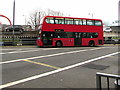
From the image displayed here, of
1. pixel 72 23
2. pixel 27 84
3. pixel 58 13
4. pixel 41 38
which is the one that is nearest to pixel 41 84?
pixel 27 84

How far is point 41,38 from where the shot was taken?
17.1 m

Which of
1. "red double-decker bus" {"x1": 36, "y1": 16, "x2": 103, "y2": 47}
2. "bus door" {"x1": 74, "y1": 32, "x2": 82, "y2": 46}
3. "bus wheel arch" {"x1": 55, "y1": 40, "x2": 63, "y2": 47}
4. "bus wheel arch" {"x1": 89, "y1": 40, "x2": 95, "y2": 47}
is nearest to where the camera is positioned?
"red double-decker bus" {"x1": 36, "y1": 16, "x2": 103, "y2": 47}

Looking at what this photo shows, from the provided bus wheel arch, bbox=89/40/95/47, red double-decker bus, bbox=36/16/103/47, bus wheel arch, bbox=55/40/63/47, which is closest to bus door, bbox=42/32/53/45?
red double-decker bus, bbox=36/16/103/47

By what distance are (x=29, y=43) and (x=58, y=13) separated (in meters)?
29.8

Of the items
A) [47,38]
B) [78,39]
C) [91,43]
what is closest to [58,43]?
[47,38]

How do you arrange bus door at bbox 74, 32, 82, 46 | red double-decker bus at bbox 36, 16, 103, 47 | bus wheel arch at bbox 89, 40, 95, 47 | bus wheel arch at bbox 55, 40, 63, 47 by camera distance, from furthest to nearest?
bus wheel arch at bbox 89, 40, 95, 47, bus door at bbox 74, 32, 82, 46, bus wheel arch at bbox 55, 40, 63, 47, red double-decker bus at bbox 36, 16, 103, 47

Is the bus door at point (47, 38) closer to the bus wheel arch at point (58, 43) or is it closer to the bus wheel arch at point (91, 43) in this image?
the bus wheel arch at point (58, 43)

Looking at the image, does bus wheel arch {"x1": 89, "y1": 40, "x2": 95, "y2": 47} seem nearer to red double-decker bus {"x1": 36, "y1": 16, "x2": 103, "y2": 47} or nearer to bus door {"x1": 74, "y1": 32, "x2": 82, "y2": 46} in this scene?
red double-decker bus {"x1": 36, "y1": 16, "x2": 103, "y2": 47}

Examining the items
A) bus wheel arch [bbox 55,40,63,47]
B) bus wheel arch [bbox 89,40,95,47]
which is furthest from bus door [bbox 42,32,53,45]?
bus wheel arch [bbox 89,40,95,47]

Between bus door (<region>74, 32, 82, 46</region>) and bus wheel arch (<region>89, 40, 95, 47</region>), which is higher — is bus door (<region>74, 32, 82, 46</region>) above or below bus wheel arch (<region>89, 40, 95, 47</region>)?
above

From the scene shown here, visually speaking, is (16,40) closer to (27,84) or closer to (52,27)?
(52,27)

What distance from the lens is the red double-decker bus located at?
677 inches

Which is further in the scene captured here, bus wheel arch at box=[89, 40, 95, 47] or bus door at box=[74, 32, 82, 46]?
bus wheel arch at box=[89, 40, 95, 47]

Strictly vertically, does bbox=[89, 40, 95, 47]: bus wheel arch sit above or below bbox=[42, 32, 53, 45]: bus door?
below
